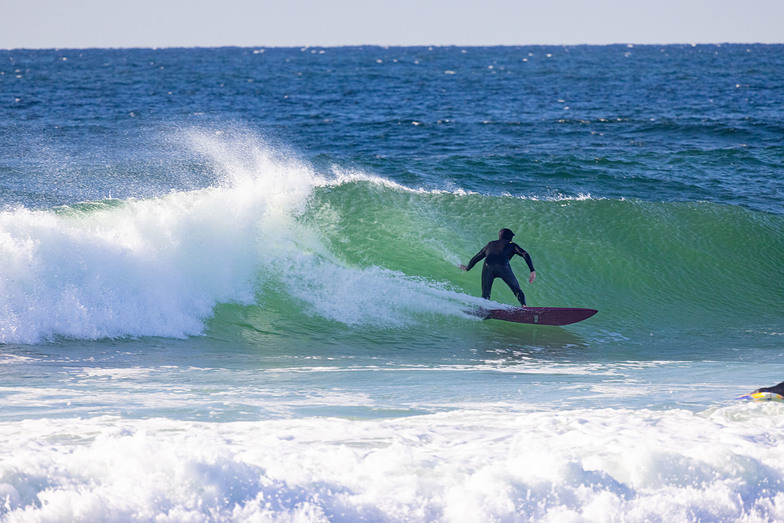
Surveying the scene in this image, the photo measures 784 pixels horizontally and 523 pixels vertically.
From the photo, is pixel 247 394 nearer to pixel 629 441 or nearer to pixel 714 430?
pixel 629 441

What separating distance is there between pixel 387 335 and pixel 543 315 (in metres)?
2.06

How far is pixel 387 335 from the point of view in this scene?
9.83 metres

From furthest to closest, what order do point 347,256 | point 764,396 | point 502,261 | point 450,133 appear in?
point 450,133
point 347,256
point 502,261
point 764,396

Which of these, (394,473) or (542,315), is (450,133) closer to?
(542,315)

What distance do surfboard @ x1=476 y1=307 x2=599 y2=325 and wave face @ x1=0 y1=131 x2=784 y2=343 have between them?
0.57 meters

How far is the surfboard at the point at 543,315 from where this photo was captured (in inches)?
398

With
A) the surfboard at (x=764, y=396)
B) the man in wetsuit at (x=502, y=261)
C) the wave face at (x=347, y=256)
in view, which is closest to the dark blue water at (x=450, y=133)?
the wave face at (x=347, y=256)

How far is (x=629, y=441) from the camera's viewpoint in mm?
5152

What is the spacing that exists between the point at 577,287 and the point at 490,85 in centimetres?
4213

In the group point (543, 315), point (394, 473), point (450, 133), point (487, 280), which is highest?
point (450, 133)

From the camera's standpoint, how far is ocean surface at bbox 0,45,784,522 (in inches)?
180

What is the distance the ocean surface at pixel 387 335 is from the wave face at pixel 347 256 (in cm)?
4

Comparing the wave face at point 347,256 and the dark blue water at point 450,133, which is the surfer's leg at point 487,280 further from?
the dark blue water at point 450,133

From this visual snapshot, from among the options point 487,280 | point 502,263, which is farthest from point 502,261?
point 487,280
